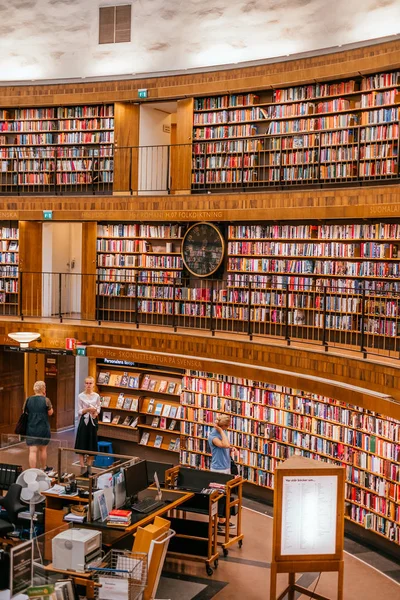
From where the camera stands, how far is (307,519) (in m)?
5.79

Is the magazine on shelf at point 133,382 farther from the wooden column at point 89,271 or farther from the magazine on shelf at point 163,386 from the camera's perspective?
the wooden column at point 89,271

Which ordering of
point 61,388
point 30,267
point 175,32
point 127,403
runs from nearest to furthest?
point 127,403 < point 175,32 < point 30,267 < point 61,388

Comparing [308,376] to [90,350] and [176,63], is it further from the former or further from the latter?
[176,63]

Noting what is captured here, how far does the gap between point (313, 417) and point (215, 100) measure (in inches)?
205

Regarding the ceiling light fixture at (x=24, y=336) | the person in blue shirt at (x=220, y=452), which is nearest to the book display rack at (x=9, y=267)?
the ceiling light fixture at (x=24, y=336)

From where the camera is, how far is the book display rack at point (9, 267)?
13250mm

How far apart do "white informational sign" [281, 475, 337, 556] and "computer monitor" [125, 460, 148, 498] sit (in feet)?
6.18

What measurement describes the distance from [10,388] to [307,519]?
8691 mm

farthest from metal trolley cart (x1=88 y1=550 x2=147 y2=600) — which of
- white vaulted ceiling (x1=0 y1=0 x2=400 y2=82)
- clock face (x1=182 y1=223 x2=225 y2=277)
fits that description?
white vaulted ceiling (x1=0 y1=0 x2=400 y2=82)

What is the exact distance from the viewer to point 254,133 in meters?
11.6

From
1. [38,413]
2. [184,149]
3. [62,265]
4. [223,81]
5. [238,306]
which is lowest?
[38,413]

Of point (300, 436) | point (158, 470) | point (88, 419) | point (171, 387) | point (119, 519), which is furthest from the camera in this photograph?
point (171, 387)

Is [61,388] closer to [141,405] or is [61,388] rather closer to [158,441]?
[141,405]

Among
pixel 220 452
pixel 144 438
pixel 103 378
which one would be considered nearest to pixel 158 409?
pixel 144 438
